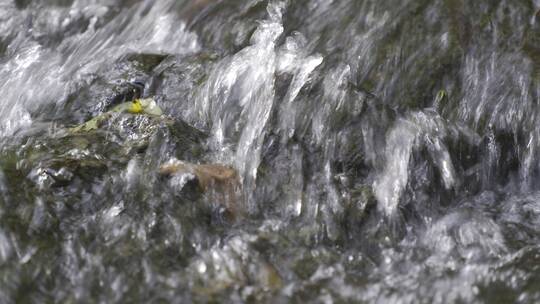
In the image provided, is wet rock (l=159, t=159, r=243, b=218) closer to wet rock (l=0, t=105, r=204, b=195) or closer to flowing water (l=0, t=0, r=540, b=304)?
flowing water (l=0, t=0, r=540, b=304)

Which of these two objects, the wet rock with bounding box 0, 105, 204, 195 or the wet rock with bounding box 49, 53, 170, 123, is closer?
the wet rock with bounding box 0, 105, 204, 195

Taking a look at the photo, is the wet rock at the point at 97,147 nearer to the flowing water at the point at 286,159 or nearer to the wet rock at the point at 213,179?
the flowing water at the point at 286,159

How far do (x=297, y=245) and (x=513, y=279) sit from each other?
37.7 inches

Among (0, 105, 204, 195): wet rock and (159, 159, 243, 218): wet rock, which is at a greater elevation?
(0, 105, 204, 195): wet rock

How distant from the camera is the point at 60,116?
4.95 meters

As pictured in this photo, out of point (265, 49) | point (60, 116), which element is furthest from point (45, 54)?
point (265, 49)

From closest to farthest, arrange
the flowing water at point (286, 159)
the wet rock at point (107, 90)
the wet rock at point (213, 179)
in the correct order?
the flowing water at point (286, 159), the wet rock at point (213, 179), the wet rock at point (107, 90)

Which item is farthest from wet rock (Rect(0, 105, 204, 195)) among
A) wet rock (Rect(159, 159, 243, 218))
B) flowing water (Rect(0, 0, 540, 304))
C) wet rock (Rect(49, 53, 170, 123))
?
wet rock (Rect(49, 53, 170, 123))

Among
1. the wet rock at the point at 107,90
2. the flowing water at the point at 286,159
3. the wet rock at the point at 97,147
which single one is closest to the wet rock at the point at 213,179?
the flowing water at the point at 286,159

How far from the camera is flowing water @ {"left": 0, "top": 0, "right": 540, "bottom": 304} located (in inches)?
139

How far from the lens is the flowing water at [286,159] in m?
3.54

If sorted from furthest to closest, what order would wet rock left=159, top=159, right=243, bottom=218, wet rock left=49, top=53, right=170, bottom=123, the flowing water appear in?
1. wet rock left=49, top=53, right=170, bottom=123
2. wet rock left=159, top=159, right=243, bottom=218
3. the flowing water

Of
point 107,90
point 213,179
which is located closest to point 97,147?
point 213,179

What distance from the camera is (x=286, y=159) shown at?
4.29 meters
